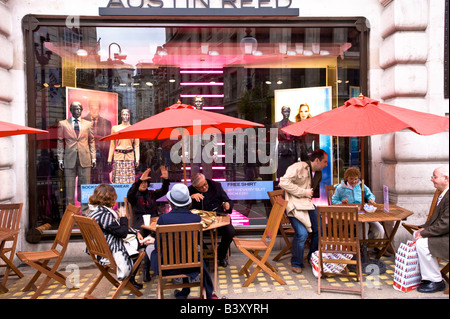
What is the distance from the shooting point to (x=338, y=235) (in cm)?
480

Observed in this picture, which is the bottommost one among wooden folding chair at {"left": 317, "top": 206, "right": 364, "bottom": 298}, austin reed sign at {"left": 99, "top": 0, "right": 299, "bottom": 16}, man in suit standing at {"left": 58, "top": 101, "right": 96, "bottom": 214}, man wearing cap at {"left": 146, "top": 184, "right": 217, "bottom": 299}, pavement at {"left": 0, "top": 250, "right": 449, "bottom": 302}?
pavement at {"left": 0, "top": 250, "right": 449, "bottom": 302}

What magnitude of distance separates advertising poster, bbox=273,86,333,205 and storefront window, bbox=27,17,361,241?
0.07 feet

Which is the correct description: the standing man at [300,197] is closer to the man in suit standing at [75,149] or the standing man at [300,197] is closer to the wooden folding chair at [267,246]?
the wooden folding chair at [267,246]

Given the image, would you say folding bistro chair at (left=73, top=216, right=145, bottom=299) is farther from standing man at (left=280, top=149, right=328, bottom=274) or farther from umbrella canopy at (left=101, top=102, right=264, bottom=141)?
standing man at (left=280, top=149, right=328, bottom=274)

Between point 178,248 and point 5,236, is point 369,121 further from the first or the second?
point 5,236

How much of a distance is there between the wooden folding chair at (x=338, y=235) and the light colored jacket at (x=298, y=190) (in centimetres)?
62

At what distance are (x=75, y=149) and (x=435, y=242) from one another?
612 centimetres

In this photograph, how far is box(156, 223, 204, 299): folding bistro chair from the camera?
394 centimetres

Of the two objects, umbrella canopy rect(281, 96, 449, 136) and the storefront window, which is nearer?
umbrella canopy rect(281, 96, 449, 136)

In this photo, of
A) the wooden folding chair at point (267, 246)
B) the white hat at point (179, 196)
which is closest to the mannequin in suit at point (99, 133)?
the wooden folding chair at point (267, 246)

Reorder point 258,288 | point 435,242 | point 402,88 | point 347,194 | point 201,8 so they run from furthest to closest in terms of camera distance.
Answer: point 201,8, point 402,88, point 347,194, point 258,288, point 435,242

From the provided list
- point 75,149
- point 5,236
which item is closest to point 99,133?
point 75,149

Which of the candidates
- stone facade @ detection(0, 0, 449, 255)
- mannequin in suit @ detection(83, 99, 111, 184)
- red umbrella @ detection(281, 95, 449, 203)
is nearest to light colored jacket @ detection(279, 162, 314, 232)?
red umbrella @ detection(281, 95, 449, 203)

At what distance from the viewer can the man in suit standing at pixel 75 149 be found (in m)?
7.12
